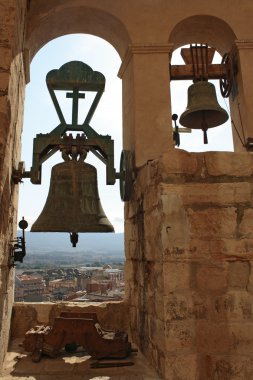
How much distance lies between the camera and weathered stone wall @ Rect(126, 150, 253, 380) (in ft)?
7.30

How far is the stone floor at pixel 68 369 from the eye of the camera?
237 cm

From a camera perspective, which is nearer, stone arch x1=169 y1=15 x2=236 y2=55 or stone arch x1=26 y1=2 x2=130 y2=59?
stone arch x1=26 y1=2 x2=130 y2=59

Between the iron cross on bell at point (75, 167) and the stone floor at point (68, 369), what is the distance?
92cm

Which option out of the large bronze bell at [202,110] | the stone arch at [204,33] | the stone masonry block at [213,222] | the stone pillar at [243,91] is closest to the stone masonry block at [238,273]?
the stone masonry block at [213,222]

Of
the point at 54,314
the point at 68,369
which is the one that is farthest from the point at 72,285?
the point at 68,369

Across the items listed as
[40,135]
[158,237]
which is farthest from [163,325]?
[40,135]

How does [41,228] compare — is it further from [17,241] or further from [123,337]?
[123,337]

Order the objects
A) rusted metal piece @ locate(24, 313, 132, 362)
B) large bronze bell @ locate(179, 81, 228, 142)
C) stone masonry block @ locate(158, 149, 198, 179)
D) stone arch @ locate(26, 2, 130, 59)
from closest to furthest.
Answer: stone masonry block @ locate(158, 149, 198, 179) → rusted metal piece @ locate(24, 313, 132, 362) → large bronze bell @ locate(179, 81, 228, 142) → stone arch @ locate(26, 2, 130, 59)

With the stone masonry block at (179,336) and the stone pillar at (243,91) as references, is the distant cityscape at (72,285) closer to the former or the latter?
the stone masonry block at (179,336)

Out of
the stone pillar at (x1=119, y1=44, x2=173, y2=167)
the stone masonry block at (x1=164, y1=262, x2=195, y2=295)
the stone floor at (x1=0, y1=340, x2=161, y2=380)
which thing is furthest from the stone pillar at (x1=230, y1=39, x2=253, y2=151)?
the stone floor at (x1=0, y1=340, x2=161, y2=380)

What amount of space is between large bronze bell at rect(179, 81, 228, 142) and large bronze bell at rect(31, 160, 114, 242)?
1.25 m

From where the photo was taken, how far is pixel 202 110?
355 centimetres

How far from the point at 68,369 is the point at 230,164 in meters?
1.89

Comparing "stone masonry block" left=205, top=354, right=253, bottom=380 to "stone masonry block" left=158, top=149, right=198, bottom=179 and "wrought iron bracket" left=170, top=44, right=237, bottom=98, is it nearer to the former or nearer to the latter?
"stone masonry block" left=158, top=149, right=198, bottom=179
